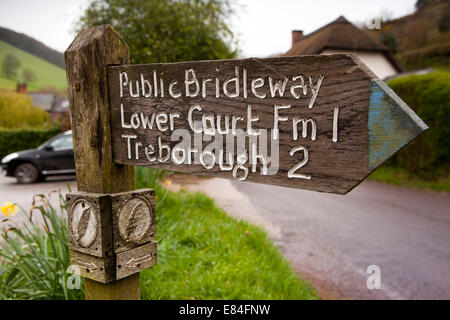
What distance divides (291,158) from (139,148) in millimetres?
577

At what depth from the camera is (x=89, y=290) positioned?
1.49 m

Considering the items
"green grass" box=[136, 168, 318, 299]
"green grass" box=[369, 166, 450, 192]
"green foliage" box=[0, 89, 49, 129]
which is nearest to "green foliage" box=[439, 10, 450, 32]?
"green grass" box=[369, 166, 450, 192]

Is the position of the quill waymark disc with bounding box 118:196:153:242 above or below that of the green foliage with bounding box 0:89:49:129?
below

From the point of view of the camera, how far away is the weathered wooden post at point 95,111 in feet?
4.40

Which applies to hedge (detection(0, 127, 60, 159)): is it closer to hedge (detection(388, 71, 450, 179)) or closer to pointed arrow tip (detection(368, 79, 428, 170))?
hedge (detection(388, 71, 450, 179))

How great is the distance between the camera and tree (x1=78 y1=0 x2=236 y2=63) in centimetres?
1075

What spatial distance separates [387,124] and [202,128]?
546mm

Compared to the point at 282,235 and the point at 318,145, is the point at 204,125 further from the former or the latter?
the point at 282,235

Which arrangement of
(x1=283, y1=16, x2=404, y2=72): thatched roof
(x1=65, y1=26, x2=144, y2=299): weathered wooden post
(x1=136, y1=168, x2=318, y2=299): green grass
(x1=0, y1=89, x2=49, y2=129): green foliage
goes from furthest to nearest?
(x1=0, y1=89, x2=49, y2=129): green foliage < (x1=136, y1=168, x2=318, y2=299): green grass < (x1=283, y1=16, x2=404, y2=72): thatched roof < (x1=65, y1=26, x2=144, y2=299): weathered wooden post

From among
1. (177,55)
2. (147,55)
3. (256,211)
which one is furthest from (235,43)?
(256,211)

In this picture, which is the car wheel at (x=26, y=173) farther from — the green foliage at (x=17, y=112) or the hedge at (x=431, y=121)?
the hedge at (x=431, y=121)

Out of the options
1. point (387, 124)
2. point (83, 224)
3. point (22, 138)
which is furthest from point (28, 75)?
point (387, 124)

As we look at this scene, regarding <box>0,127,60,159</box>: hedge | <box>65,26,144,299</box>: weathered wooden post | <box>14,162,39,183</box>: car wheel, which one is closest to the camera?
<box>65,26,144,299</box>: weathered wooden post

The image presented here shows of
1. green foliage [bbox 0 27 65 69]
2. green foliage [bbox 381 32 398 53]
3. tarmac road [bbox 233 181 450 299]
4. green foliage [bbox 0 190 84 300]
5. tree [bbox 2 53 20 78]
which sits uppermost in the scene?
green foliage [bbox 381 32 398 53]
